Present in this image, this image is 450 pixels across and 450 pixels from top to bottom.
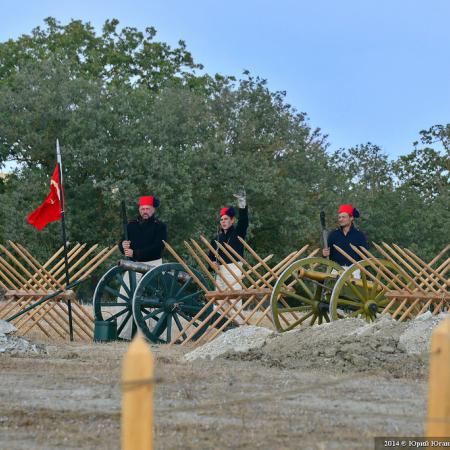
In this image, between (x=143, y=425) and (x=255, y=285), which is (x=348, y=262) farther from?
(x=143, y=425)

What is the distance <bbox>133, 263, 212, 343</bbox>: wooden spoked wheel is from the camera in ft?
46.7

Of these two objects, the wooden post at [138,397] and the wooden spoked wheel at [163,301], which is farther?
the wooden spoked wheel at [163,301]

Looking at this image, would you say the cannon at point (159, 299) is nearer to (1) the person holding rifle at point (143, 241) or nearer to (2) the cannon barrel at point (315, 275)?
(1) the person holding rifle at point (143, 241)

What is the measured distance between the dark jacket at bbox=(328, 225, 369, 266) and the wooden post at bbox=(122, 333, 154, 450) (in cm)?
1073

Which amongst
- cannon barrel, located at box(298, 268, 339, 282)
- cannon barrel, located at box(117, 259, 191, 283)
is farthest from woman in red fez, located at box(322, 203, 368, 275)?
cannon barrel, located at box(117, 259, 191, 283)

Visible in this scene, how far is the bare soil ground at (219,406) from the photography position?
6219 millimetres

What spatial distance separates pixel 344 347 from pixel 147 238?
4917mm

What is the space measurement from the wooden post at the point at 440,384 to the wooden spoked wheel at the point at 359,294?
896 cm

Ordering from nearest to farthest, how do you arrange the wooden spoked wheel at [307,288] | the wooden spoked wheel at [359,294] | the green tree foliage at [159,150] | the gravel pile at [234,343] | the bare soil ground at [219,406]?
the bare soil ground at [219,406], the gravel pile at [234,343], the wooden spoked wheel at [359,294], the wooden spoked wheel at [307,288], the green tree foliage at [159,150]

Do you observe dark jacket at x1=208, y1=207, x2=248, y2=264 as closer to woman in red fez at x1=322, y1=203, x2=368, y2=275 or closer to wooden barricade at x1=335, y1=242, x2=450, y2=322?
woman in red fez at x1=322, y1=203, x2=368, y2=275

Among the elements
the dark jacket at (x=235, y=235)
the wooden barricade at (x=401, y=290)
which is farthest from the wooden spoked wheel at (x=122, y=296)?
the wooden barricade at (x=401, y=290)

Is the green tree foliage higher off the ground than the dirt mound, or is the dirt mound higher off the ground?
the green tree foliage

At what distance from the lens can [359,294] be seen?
1360 centimetres

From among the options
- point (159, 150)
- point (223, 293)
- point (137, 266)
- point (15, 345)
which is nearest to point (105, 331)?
point (137, 266)
